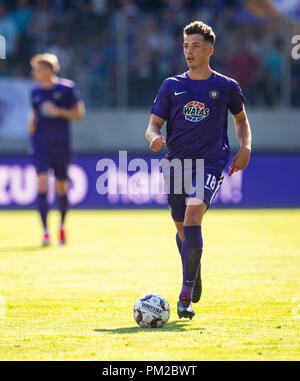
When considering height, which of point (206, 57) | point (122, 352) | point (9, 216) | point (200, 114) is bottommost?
point (9, 216)

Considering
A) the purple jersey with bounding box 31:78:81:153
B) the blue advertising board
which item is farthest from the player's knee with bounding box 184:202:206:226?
the blue advertising board

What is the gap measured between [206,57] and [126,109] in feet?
44.7

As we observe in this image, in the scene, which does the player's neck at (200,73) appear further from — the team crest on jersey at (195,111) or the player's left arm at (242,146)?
the player's left arm at (242,146)

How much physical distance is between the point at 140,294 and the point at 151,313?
1551mm

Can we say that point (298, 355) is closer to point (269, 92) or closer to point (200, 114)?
point (200, 114)

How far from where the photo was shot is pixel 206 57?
6.47m

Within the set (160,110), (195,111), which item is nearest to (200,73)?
(195,111)

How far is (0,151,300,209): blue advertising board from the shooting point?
18.6 m

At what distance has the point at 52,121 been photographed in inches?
480

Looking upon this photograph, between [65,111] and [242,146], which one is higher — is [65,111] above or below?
below

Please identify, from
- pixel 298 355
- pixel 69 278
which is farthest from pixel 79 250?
pixel 298 355

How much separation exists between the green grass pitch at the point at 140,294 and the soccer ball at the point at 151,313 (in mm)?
88

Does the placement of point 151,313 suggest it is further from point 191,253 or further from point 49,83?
point 49,83
